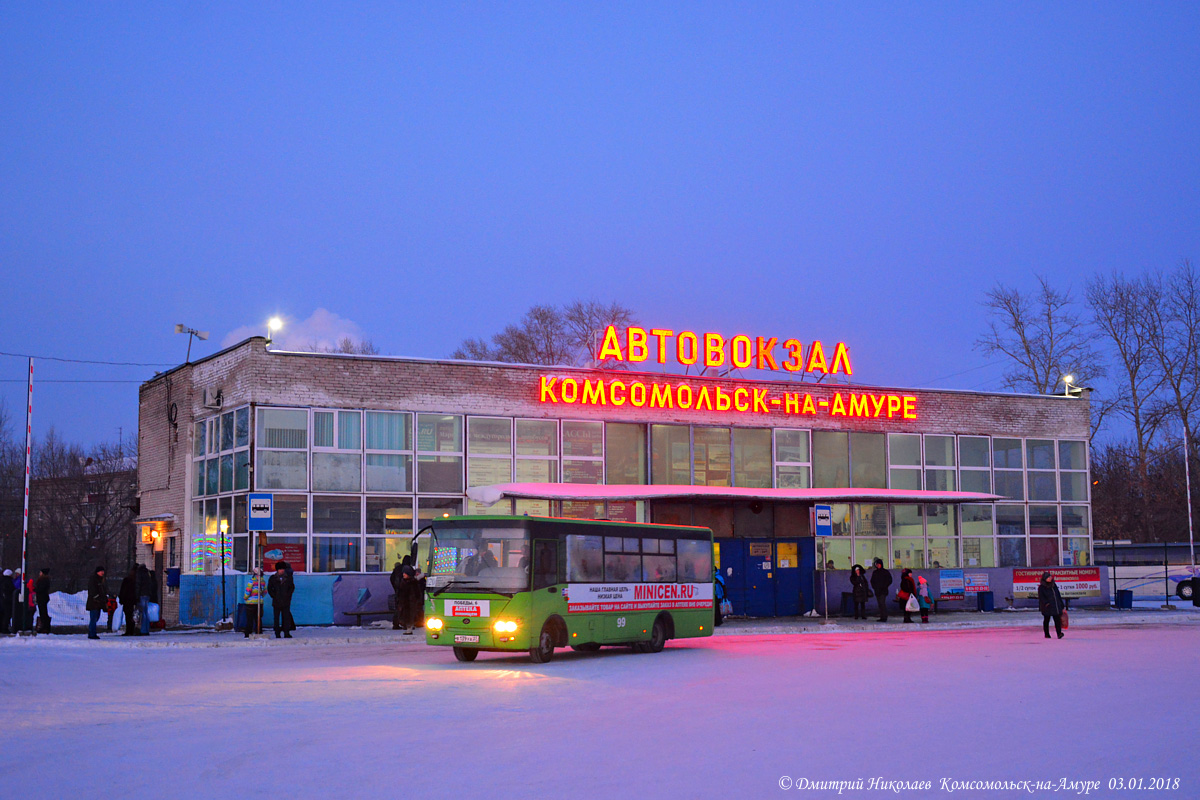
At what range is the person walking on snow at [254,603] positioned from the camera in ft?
89.4

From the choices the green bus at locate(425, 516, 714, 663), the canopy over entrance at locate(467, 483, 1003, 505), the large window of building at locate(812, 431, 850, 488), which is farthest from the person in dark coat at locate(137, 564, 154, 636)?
the large window of building at locate(812, 431, 850, 488)

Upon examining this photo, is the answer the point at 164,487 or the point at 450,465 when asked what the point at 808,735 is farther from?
the point at 164,487

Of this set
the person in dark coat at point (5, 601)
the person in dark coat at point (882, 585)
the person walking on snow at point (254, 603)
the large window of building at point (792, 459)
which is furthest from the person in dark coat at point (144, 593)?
the person in dark coat at point (882, 585)

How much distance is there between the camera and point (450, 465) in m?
32.8

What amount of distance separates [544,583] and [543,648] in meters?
1.13

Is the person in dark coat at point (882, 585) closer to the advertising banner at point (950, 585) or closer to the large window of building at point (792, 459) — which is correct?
the large window of building at point (792, 459)

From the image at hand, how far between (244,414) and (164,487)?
6.25 m

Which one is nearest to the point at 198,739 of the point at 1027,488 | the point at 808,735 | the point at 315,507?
the point at 808,735

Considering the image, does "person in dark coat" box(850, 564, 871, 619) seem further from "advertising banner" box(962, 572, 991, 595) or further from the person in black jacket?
the person in black jacket

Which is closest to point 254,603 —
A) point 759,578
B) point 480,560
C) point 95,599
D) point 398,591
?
point 398,591

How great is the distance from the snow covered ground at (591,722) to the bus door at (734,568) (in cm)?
1145

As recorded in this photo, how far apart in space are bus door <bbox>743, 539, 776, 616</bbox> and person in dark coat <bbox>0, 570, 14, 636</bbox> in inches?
774

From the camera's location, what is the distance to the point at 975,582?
1508 inches

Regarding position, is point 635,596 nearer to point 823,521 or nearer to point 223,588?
point 823,521
